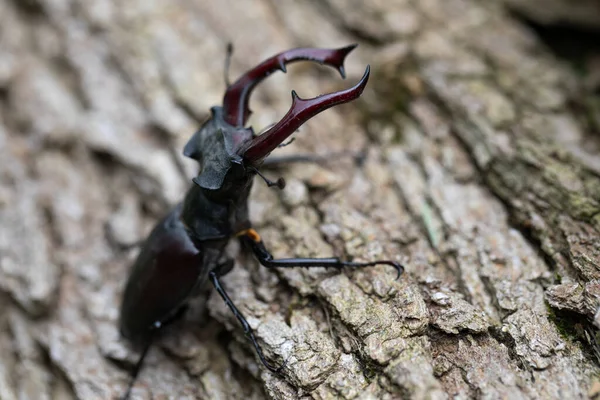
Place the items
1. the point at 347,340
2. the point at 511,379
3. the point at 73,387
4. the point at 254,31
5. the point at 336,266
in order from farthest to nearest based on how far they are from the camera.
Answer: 1. the point at 254,31
2. the point at 73,387
3. the point at 336,266
4. the point at 347,340
5. the point at 511,379

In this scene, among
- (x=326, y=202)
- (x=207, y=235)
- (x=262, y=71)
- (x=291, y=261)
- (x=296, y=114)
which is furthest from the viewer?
(x=326, y=202)

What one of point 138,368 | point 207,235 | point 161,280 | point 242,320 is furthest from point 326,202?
point 138,368

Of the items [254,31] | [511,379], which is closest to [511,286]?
[511,379]

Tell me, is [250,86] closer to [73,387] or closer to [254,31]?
[254,31]

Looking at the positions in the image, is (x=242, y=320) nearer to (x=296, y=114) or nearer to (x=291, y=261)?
(x=291, y=261)

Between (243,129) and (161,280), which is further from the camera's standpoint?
(161,280)

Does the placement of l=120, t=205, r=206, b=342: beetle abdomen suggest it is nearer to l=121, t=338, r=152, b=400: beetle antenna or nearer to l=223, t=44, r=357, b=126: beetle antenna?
l=121, t=338, r=152, b=400: beetle antenna
